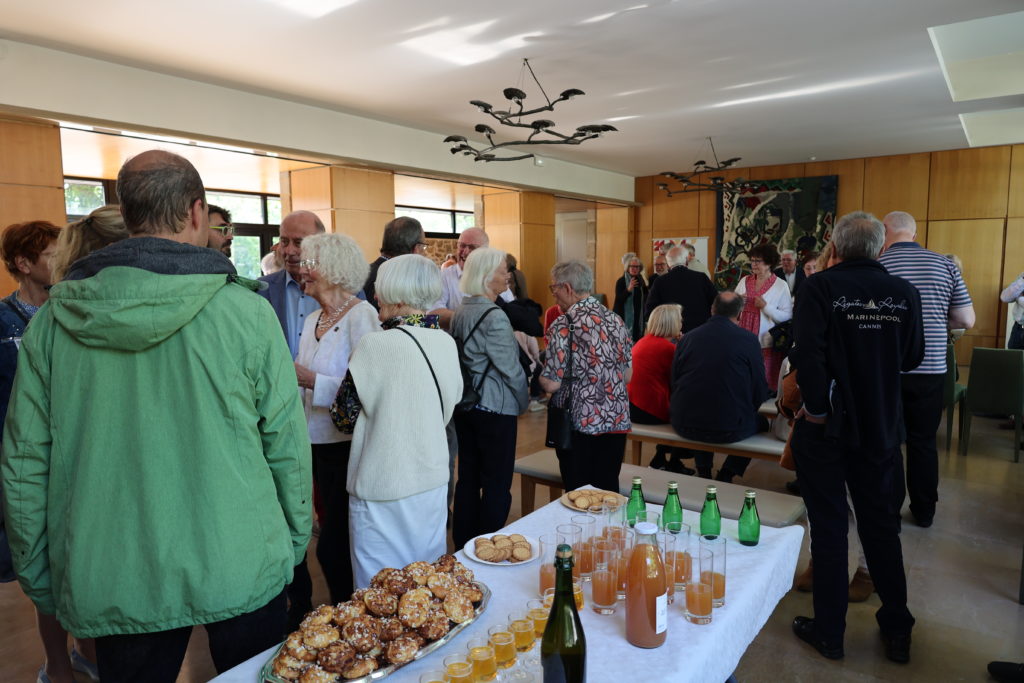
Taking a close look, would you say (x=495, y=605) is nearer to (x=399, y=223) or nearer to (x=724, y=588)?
(x=724, y=588)

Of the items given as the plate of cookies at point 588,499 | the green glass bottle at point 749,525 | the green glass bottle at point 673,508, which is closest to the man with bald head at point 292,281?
the plate of cookies at point 588,499

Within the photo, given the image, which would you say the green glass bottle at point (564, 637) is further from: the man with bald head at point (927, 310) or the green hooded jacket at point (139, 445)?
the man with bald head at point (927, 310)

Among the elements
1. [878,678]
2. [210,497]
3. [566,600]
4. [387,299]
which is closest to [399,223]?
[387,299]

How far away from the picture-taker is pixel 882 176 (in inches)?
431

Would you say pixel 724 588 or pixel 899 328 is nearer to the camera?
pixel 724 588

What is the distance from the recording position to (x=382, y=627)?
1.32 m

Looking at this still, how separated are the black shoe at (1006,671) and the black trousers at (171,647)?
2.62 metres

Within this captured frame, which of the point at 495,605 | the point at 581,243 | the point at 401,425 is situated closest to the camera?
the point at 495,605

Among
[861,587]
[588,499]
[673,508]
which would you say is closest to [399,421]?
[588,499]

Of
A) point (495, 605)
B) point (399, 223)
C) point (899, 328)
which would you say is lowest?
point (495, 605)

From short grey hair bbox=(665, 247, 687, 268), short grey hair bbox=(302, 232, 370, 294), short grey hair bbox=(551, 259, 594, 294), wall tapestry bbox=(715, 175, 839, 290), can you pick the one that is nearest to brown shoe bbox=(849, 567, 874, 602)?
short grey hair bbox=(551, 259, 594, 294)

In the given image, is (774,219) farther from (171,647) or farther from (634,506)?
(171,647)

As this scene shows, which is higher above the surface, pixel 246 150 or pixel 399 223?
pixel 246 150

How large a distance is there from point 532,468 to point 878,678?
5.93 feet
